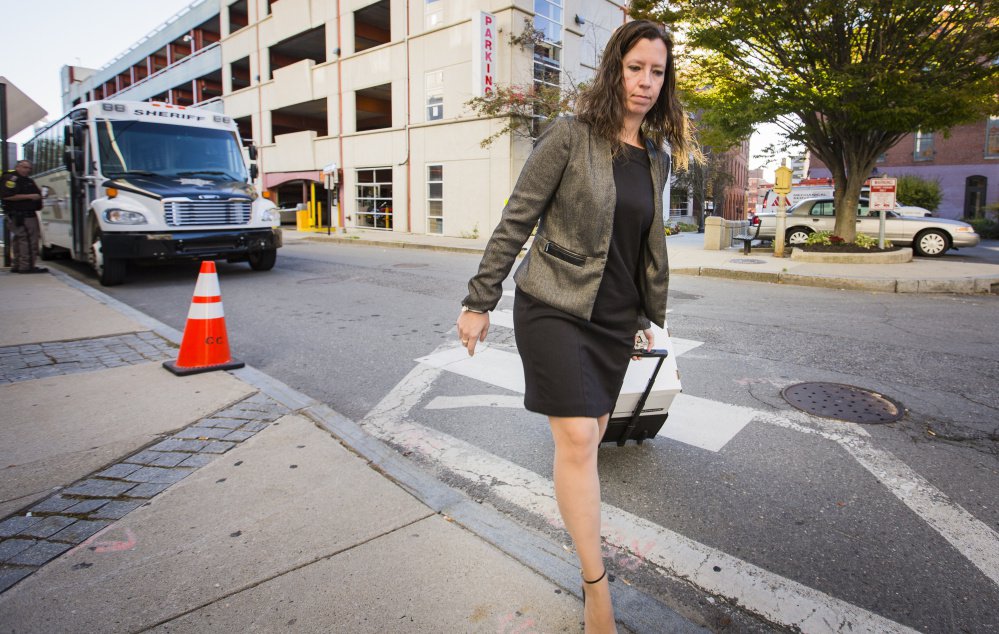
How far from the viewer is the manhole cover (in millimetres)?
4156

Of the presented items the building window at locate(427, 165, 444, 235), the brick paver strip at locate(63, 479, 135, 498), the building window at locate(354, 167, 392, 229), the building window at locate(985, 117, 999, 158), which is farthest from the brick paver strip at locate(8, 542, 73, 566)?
the building window at locate(985, 117, 999, 158)

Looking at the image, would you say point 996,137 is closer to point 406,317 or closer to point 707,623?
point 406,317

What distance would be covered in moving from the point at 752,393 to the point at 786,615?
2.64 meters

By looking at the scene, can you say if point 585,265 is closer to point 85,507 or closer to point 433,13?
point 85,507

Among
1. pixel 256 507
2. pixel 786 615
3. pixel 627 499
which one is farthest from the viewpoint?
pixel 627 499

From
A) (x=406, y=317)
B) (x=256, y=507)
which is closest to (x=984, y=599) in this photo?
(x=256, y=507)

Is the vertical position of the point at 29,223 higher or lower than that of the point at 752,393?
higher

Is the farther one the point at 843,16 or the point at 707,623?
the point at 843,16

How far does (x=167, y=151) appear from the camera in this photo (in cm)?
1074

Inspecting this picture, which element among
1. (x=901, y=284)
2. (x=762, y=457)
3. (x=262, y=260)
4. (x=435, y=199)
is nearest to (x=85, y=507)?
(x=762, y=457)

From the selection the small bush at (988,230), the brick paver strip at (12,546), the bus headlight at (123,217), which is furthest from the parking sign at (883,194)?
the small bush at (988,230)

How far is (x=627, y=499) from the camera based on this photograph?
3.08m

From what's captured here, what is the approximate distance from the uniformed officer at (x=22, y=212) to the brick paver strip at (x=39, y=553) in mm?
11351

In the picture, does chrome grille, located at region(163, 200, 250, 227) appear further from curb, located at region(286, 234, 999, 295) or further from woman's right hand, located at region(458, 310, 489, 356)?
woman's right hand, located at region(458, 310, 489, 356)
